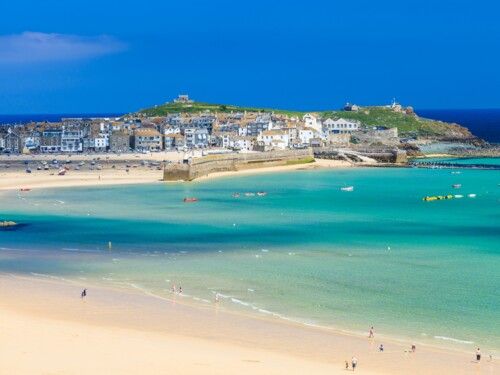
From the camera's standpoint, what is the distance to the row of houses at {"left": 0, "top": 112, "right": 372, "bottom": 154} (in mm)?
101312

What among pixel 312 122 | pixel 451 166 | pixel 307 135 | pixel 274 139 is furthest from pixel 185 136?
pixel 451 166

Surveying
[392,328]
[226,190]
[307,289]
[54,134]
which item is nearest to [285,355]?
[392,328]

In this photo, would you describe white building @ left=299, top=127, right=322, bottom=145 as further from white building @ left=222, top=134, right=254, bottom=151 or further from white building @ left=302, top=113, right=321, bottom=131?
white building @ left=222, top=134, right=254, bottom=151

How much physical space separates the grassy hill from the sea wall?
34.9 meters

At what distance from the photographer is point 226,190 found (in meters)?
65.7

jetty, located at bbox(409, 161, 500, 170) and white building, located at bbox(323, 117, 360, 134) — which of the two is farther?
white building, located at bbox(323, 117, 360, 134)

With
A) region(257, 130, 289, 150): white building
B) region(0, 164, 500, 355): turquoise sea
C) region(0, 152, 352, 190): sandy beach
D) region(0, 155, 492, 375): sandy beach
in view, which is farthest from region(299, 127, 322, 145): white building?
region(0, 155, 492, 375): sandy beach

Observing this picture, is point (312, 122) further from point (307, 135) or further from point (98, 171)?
point (98, 171)

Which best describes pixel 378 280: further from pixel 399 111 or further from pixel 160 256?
pixel 399 111

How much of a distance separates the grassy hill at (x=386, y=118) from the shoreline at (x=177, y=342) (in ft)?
324

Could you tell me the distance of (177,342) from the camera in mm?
23984

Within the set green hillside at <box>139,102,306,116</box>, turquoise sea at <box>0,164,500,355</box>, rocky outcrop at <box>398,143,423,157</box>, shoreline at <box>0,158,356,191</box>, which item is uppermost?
green hillside at <box>139,102,306,116</box>

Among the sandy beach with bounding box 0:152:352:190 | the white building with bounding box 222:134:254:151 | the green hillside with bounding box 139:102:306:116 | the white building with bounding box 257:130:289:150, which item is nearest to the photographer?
the sandy beach with bounding box 0:152:352:190

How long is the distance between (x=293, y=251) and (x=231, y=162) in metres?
45.5
